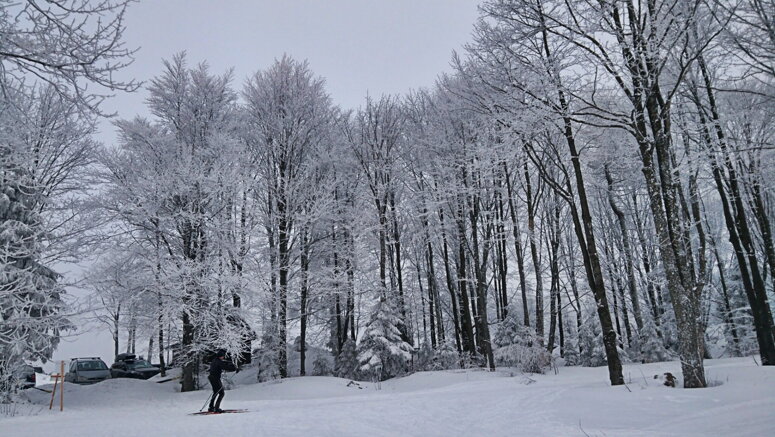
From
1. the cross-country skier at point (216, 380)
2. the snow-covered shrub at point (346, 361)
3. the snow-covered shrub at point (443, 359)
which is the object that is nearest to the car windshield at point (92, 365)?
the snow-covered shrub at point (346, 361)

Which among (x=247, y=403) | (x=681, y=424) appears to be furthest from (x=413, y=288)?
(x=681, y=424)

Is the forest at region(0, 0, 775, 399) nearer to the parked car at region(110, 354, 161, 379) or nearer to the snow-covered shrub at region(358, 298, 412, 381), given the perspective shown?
the snow-covered shrub at region(358, 298, 412, 381)

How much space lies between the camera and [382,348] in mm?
17062

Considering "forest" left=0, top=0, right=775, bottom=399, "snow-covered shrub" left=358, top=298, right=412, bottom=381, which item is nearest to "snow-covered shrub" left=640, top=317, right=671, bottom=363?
"forest" left=0, top=0, right=775, bottom=399

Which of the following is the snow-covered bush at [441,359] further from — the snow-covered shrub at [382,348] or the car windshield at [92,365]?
the car windshield at [92,365]

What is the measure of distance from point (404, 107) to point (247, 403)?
14446mm

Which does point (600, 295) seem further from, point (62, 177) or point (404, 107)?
point (62, 177)

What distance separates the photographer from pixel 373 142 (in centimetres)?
2034

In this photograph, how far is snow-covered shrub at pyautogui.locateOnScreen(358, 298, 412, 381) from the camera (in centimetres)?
1691

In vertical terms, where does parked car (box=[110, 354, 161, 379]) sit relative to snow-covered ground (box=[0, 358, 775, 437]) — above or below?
below

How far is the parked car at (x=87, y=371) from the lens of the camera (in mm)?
20891

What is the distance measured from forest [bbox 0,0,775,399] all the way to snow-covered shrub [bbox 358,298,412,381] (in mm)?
87

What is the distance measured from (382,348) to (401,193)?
742cm

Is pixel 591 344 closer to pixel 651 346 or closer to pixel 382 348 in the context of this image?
pixel 651 346
